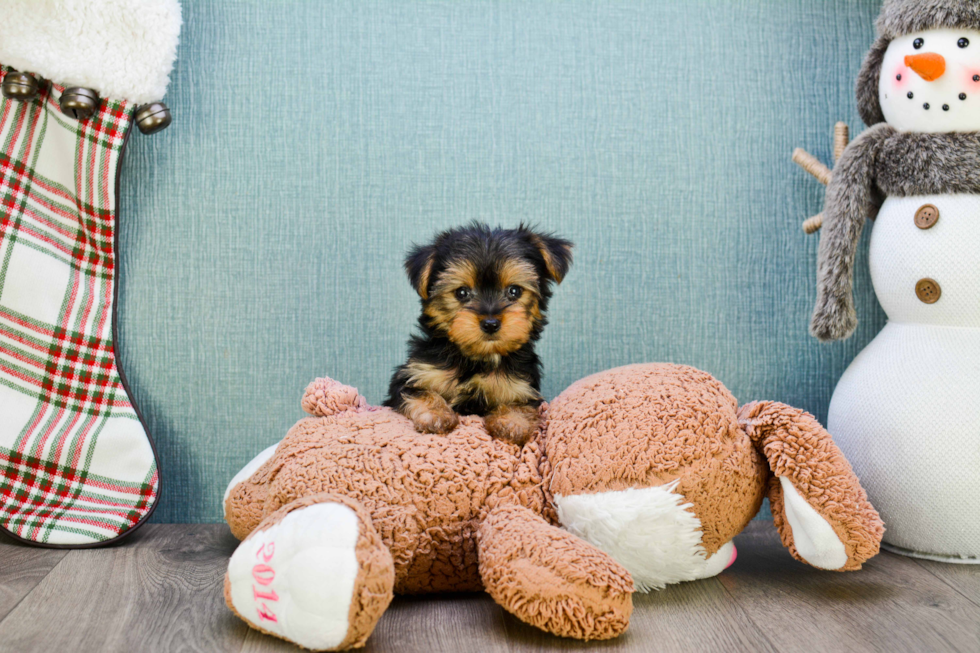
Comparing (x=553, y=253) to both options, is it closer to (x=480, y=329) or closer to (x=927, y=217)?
(x=480, y=329)

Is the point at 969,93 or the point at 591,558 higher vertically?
the point at 969,93

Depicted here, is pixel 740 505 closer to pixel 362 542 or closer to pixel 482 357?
pixel 482 357

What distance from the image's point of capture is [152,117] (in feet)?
6.30

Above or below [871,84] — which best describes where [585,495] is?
below

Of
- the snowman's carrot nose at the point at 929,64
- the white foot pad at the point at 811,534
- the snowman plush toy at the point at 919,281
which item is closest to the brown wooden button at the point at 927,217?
the snowman plush toy at the point at 919,281

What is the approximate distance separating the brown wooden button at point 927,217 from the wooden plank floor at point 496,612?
826 mm

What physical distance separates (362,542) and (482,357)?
23.4 inches

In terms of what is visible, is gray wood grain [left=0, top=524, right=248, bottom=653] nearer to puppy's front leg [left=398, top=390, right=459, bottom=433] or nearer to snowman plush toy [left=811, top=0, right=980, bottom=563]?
puppy's front leg [left=398, top=390, right=459, bottom=433]

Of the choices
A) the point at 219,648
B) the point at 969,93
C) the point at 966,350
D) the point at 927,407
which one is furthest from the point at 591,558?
the point at 969,93

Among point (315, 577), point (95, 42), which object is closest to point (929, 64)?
point (315, 577)

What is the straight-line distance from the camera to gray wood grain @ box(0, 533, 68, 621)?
1.57m

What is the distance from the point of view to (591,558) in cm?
132

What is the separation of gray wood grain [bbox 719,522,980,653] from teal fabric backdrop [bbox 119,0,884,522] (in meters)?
0.59

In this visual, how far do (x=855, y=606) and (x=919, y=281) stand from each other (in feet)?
2.65
